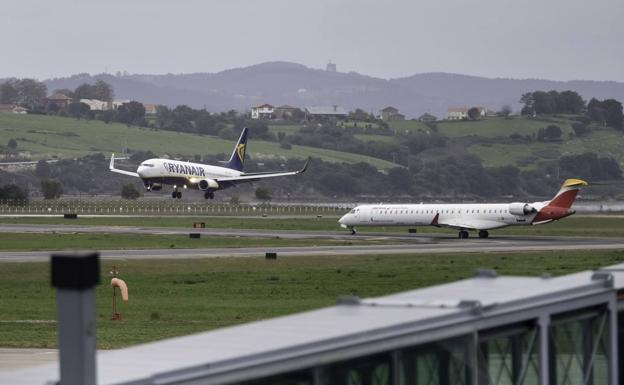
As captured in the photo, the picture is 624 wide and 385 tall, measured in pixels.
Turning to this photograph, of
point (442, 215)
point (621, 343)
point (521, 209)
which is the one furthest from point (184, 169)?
point (621, 343)

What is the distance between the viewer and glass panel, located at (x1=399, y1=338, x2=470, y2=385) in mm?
12656

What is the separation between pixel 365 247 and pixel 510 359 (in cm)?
7051

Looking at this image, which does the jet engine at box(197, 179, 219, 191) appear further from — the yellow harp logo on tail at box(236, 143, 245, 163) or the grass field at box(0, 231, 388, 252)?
the grass field at box(0, 231, 388, 252)

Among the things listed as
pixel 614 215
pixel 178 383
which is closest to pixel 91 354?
pixel 178 383

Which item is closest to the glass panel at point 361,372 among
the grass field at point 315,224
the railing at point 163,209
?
the grass field at point 315,224

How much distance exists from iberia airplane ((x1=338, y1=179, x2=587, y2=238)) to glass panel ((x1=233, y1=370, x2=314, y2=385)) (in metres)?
90.1

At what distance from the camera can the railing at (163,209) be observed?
154 m

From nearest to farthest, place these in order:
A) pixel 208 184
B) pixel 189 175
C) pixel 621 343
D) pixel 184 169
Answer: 1. pixel 621 343
2. pixel 184 169
3. pixel 189 175
4. pixel 208 184

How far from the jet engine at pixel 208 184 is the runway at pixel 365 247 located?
39739mm

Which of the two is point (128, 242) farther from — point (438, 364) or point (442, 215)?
point (438, 364)

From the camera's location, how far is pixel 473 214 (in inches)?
4099

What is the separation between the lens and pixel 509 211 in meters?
103

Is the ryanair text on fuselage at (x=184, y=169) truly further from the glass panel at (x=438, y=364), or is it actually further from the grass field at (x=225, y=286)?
the glass panel at (x=438, y=364)

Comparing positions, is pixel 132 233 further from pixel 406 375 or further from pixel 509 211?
pixel 406 375
